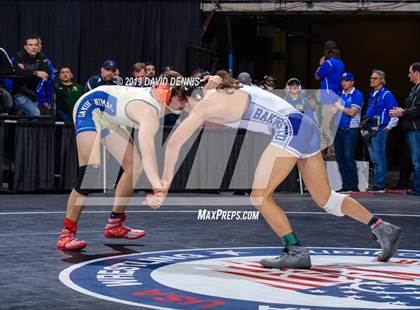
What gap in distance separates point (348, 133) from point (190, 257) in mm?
7021

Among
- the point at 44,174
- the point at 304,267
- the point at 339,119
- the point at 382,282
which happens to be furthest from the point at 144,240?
the point at 339,119

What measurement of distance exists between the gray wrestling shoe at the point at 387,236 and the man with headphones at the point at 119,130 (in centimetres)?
161

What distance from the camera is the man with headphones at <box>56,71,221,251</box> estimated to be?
6.68 m

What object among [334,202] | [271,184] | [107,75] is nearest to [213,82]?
[271,184]

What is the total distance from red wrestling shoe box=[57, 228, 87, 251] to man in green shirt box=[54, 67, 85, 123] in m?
6.46

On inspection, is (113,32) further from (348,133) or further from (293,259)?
(293,259)

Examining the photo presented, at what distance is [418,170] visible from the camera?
13.3 meters

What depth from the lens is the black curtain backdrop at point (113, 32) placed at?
52.3 ft

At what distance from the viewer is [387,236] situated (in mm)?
6699

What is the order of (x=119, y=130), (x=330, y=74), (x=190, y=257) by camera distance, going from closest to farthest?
(x=190, y=257), (x=119, y=130), (x=330, y=74)

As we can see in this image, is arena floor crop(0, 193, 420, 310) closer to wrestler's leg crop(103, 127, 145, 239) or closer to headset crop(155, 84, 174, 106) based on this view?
wrestler's leg crop(103, 127, 145, 239)

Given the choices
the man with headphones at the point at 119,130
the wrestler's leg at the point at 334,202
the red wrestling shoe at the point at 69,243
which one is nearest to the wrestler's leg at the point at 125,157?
the man with headphones at the point at 119,130
